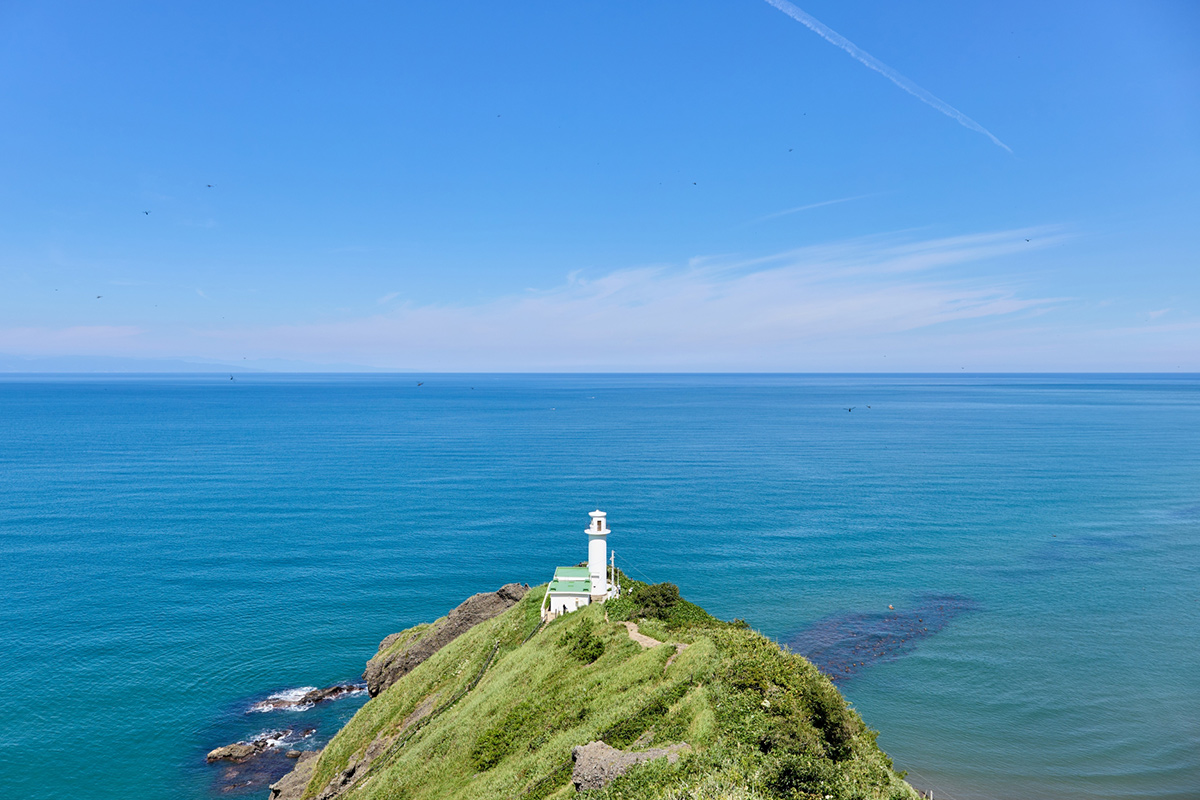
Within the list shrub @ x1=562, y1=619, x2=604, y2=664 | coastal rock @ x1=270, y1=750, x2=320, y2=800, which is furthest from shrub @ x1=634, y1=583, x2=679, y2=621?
coastal rock @ x1=270, y1=750, x2=320, y2=800

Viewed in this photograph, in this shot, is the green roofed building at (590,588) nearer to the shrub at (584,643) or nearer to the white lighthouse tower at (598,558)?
the white lighthouse tower at (598,558)

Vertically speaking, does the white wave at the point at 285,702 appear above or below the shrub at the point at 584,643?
below

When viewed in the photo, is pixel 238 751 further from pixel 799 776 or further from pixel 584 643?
pixel 799 776

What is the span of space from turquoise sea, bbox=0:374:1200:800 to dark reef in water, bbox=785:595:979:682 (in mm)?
318

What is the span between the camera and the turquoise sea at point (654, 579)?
42750mm

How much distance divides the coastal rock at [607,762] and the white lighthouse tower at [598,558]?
62.2 ft

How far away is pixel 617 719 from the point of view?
2502cm

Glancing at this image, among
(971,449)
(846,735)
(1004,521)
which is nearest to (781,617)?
(846,735)

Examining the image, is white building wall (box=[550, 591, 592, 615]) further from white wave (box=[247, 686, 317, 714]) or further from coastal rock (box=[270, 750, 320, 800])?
white wave (box=[247, 686, 317, 714])

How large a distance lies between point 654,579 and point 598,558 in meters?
28.6

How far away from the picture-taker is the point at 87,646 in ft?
180

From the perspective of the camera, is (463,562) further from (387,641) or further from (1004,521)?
(1004,521)

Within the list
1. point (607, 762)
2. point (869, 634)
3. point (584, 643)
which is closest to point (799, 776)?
point (607, 762)

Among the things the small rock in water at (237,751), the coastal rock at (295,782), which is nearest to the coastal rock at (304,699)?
the small rock in water at (237,751)
